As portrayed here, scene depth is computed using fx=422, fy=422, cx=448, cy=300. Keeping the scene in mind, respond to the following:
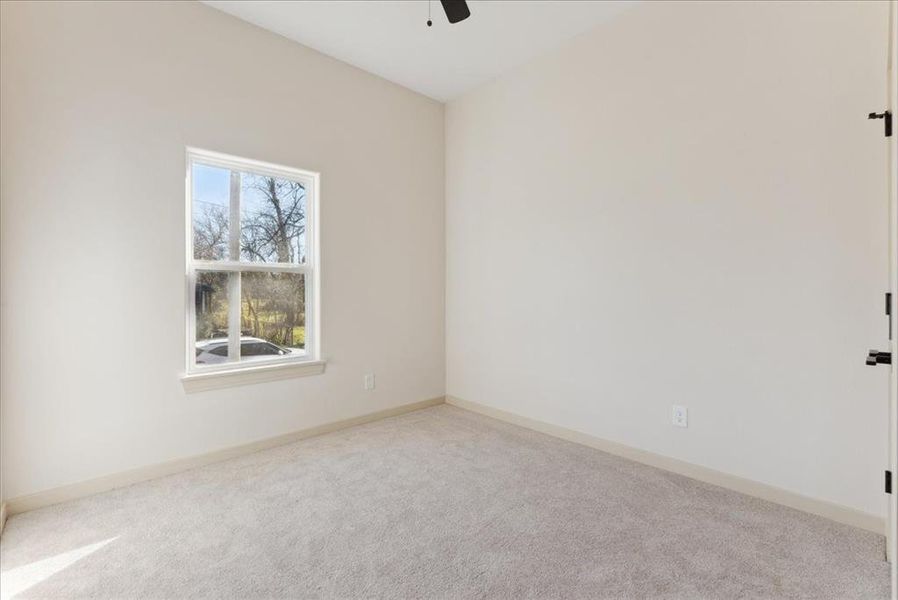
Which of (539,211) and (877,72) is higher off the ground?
(877,72)

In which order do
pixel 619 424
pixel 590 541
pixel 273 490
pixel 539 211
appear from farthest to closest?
pixel 539 211 < pixel 619 424 < pixel 273 490 < pixel 590 541

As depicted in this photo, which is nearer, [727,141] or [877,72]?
[877,72]

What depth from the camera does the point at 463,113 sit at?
3.89 metres

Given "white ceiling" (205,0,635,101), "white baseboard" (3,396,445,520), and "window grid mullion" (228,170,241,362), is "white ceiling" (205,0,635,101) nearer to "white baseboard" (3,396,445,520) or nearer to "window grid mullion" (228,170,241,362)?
"window grid mullion" (228,170,241,362)

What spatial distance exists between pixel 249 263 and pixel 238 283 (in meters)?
0.16

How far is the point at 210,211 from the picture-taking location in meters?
2.78

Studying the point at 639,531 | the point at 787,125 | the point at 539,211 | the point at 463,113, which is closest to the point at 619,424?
the point at 639,531

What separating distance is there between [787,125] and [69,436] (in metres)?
4.06

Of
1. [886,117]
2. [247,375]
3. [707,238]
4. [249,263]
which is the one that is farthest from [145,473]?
[886,117]

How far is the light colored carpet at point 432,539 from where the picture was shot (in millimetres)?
1568

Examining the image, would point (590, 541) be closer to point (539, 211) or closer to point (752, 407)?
point (752, 407)

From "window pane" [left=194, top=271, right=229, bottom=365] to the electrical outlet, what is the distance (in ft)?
9.54

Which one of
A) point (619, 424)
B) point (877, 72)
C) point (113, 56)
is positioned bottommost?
point (619, 424)

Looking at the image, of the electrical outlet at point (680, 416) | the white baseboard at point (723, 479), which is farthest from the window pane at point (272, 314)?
the electrical outlet at point (680, 416)
